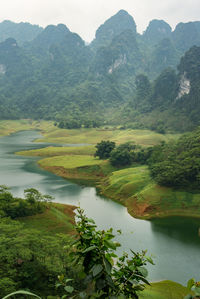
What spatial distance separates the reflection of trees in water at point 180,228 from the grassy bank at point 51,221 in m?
12.7

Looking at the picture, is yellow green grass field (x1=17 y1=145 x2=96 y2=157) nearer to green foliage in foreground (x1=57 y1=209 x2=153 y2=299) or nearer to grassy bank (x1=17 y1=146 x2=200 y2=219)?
grassy bank (x1=17 y1=146 x2=200 y2=219)

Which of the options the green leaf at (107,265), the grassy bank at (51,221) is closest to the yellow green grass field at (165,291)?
the grassy bank at (51,221)

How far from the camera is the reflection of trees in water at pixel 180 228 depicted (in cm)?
3550

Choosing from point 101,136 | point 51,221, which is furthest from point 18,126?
point 51,221

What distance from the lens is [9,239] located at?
2005 cm

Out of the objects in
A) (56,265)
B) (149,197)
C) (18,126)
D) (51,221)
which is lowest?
(51,221)

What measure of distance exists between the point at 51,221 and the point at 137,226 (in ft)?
42.1

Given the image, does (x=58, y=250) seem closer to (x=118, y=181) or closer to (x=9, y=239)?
(x=9, y=239)

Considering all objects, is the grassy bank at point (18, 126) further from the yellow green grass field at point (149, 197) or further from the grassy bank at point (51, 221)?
the grassy bank at point (51, 221)

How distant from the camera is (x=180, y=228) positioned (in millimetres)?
39094

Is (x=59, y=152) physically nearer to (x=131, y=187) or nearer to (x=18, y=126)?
(x=131, y=187)

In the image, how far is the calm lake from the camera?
92.5 feet

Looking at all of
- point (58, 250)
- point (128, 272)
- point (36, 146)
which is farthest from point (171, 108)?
point (128, 272)

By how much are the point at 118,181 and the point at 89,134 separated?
73621 millimetres
